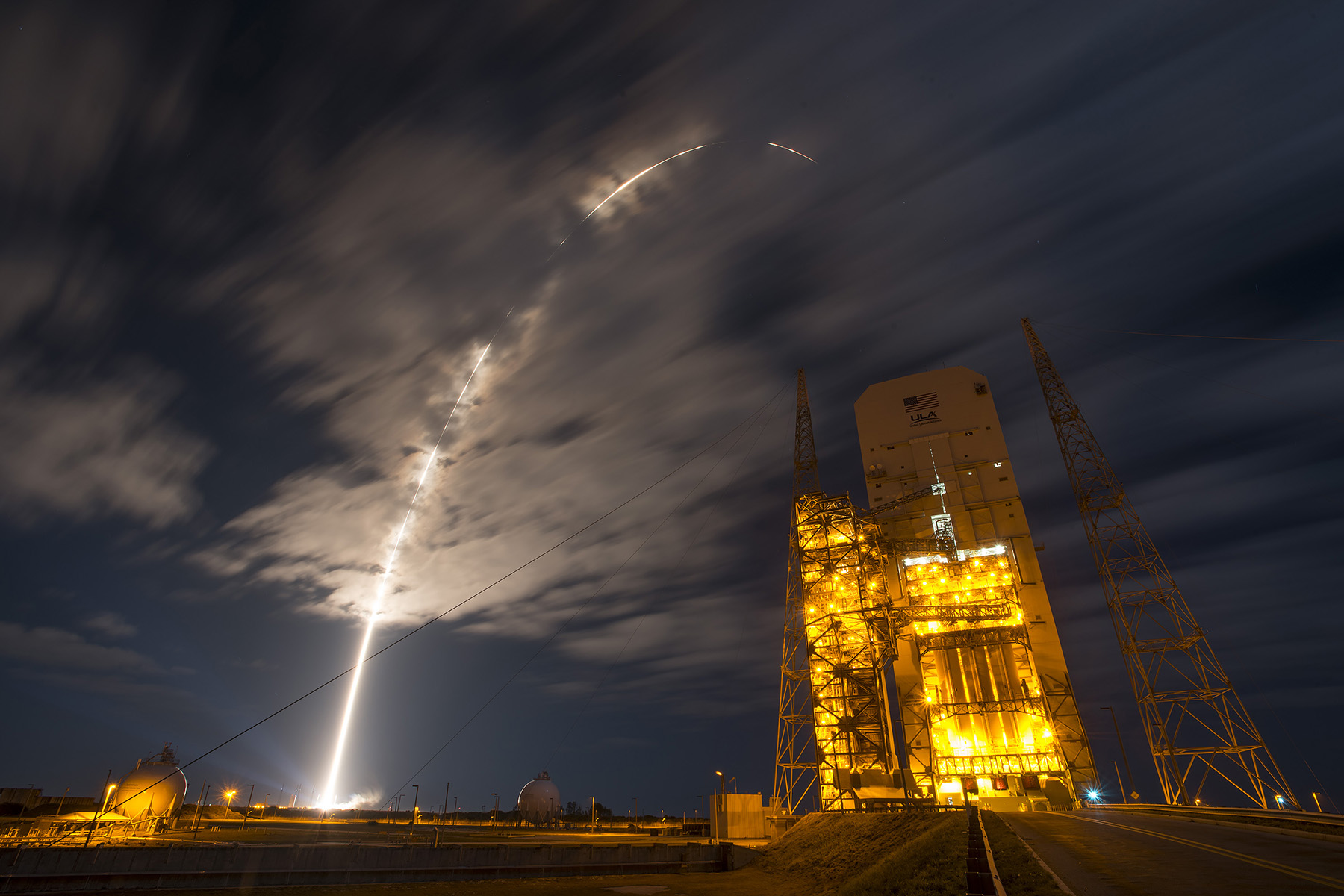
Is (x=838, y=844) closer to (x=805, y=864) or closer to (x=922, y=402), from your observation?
(x=805, y=864)

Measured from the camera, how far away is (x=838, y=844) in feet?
111

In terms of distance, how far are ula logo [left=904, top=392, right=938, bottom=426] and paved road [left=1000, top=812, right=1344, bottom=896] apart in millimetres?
46717

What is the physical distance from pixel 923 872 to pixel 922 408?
5712cm

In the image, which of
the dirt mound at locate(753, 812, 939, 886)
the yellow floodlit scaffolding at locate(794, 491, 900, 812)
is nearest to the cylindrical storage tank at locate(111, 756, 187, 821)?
the dirt mound at locate(753, 812, 939, 886)

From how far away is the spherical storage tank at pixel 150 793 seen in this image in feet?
172

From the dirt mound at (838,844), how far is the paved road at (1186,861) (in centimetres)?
884

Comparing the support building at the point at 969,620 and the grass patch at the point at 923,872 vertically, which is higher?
the support building at the point at 969,620

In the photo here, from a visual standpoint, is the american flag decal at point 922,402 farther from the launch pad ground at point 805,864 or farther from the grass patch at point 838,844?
the grass patch at point 838,844

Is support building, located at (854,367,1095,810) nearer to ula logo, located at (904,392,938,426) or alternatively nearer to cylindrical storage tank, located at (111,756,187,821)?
ula logo, located at (904,392,938,426)

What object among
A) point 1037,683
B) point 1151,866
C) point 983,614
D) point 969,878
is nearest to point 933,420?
point 983,614

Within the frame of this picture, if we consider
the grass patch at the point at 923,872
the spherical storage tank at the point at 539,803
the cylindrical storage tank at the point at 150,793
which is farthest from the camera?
the spherical storage tank at the point at 539,803

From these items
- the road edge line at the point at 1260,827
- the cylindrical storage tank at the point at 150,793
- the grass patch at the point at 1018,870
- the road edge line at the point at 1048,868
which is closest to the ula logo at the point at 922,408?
the road edge line at the point at 1260,827

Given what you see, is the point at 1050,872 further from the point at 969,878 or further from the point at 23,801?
the point at 23,801

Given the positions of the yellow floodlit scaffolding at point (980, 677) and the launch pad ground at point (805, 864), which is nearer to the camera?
the launch pad ground at point (805, 864)
